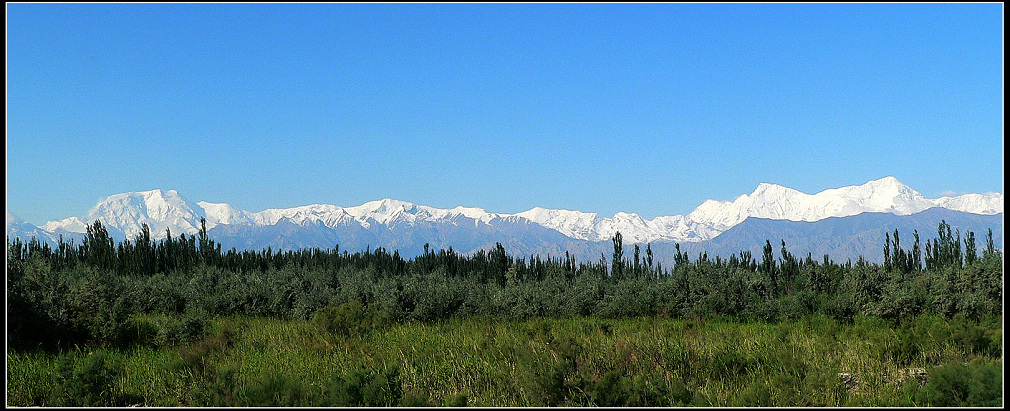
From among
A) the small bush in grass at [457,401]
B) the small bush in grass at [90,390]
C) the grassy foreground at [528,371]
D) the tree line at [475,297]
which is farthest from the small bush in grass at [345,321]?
the small bush in grass at [457,401]

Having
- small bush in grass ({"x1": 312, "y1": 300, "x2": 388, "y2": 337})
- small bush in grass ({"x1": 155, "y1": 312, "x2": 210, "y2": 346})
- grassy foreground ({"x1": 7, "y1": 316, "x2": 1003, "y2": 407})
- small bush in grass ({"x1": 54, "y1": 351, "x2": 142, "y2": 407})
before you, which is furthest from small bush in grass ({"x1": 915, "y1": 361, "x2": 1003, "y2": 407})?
small bush in grass ({"x1": 155, "y1": 312, "x2": 210, "y2": 346})

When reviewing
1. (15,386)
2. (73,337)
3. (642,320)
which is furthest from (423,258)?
(15,386)

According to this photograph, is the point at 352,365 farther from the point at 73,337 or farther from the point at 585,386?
the point at 73,337

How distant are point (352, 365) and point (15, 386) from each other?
174 inches

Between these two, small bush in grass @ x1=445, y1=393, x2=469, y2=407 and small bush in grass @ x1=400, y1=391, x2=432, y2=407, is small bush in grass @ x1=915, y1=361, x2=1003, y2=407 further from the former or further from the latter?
small bush in grass @ x1=400, y1=391, x2=432, y2=407

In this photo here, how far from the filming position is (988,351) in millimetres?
11227

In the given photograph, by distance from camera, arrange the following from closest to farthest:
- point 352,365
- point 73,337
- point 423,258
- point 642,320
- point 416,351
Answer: point 352,365
point 416,351
point 73,337
point 642,320
point 423,258

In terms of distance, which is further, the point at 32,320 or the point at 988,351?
the point at 32,320

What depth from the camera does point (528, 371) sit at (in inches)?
356

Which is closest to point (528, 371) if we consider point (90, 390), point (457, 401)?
point (457, 401)

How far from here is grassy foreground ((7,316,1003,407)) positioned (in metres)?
8.42

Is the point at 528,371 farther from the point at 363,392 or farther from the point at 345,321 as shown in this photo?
the point at 345,321

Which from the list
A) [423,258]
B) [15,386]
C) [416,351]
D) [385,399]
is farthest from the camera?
[423,258]

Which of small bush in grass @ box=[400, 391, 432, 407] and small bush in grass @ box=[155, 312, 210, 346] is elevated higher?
small bush in grass @ box=[155, 312, 210, 346]
